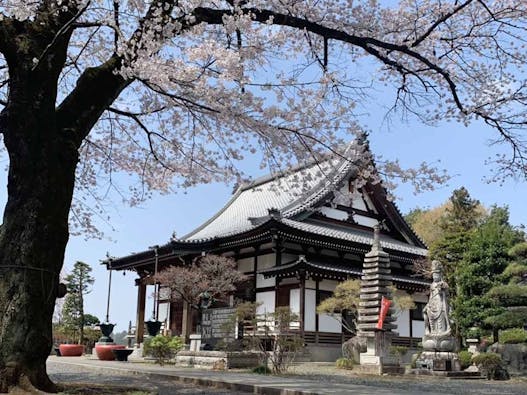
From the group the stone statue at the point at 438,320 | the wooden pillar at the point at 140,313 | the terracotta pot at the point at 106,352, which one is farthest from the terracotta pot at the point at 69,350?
the stone statue at the point at 438,320

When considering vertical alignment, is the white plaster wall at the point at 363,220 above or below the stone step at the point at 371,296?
above

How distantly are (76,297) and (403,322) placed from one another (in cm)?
1806

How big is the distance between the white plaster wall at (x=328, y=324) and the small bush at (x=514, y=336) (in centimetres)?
651

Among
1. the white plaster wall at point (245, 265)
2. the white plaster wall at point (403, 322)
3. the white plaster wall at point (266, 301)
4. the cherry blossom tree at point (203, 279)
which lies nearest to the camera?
the cherry blossom tree at point (203, 279)

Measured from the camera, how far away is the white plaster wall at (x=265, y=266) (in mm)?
23594

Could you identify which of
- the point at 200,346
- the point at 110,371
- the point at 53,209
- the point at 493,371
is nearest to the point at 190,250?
the point at 200,346

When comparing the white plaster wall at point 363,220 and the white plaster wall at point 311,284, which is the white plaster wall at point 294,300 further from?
the white plaster wall at point 363,220

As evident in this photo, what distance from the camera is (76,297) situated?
32219mm

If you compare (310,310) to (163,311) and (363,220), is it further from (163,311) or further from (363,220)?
(163,311)

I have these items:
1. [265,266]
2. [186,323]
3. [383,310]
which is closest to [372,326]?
[383,310]

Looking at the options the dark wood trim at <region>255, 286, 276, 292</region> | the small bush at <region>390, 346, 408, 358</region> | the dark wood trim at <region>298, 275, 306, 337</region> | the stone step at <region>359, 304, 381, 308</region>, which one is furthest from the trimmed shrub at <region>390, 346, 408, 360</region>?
the dark wood trim at <region>255, 286, 276, 292</region>

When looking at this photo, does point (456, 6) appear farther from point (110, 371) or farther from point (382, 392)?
point (110, 371)

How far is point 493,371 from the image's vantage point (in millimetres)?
15555

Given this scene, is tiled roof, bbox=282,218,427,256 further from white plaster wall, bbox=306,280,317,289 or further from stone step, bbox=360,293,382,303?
stone step, bbox=360,293,382,303
